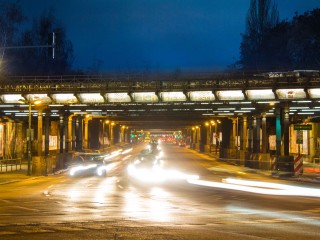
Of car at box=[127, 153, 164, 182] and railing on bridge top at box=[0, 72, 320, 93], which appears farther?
car at box=[127, 153, 164, 182]

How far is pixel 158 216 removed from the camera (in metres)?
16.4

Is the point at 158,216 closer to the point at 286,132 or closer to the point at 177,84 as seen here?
the point at 286,132

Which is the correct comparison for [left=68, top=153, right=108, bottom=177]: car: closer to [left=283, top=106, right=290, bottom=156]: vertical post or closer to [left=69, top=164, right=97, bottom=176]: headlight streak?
[left=69, top=164, right=97, bottom=176]: headlight streak

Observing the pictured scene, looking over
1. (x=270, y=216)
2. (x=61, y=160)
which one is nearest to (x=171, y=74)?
(x=61, y=160)

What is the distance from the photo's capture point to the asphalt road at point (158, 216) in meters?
13.0

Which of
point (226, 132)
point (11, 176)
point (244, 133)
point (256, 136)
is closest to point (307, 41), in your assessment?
point (244, 133)

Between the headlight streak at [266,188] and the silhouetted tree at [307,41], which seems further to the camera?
the silhouetted tree at [307,41]

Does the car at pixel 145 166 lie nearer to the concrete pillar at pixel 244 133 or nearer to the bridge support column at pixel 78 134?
the concrete pillar at pixel 244 133

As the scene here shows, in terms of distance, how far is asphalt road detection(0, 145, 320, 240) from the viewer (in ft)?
42.6

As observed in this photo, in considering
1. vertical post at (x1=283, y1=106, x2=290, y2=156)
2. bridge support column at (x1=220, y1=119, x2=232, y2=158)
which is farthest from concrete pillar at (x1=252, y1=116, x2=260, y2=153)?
bridge support column at (x1=220, y1=119, x2=232, y2=158)

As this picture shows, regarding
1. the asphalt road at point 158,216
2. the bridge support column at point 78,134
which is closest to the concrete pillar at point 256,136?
the bridge support column at point 78,134

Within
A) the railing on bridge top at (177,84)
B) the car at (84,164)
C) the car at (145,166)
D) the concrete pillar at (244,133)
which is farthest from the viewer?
the concrete pillar at (244,133)

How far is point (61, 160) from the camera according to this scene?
173 feet

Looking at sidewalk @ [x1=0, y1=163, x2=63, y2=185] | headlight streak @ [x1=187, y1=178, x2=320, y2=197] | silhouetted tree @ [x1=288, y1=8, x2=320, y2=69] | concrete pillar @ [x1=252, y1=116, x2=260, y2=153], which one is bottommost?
sidewalk @ [x1=0, y1=163, x2=63, y2=185]
